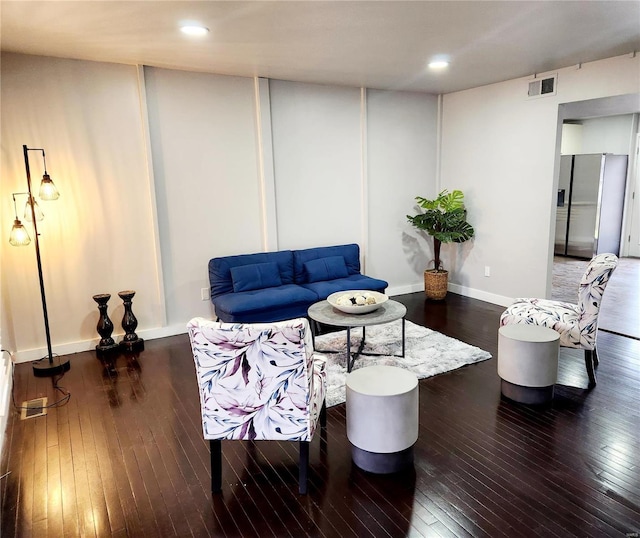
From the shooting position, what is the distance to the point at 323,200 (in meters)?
5.46

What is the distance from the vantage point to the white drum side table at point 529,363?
3.02m

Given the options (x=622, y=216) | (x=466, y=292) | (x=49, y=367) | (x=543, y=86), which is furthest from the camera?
(x=622, y=216)

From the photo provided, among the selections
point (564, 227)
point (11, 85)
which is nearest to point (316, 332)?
point (11, 85)

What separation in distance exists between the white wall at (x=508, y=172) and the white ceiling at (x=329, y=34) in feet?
1.20

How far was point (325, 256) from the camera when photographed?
5262mm

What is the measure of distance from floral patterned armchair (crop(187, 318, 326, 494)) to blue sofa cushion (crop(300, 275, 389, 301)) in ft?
7.92

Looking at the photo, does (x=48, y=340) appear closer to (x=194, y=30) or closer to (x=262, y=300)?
(x=262, y=300)

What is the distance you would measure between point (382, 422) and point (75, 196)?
347cm

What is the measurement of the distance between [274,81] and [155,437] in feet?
12.4

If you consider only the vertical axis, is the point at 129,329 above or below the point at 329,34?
below

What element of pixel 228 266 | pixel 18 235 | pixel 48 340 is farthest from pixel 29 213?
pixel 228 266

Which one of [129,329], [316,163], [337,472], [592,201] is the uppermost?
[316,163]

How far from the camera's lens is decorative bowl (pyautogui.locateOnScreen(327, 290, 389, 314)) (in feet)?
11.8

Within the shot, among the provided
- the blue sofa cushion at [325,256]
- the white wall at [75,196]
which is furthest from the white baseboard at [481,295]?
the white wall at [75,196]
